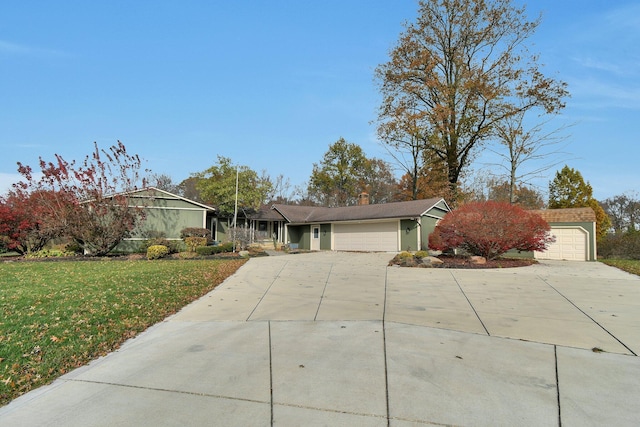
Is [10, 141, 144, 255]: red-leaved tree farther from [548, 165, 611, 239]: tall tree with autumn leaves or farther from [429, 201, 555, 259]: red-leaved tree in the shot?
[548, 165, 611, 239]: tall tree with autumn leaves

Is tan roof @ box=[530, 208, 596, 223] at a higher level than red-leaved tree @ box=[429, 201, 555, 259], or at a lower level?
higher

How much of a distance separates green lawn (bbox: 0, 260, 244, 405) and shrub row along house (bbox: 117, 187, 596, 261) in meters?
9.49

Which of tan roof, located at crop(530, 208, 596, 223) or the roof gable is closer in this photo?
tan roof, located at crop(530, 208, 596, 223)

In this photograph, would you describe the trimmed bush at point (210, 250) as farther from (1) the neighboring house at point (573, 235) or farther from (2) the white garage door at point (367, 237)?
(1) the neighboring house at point (573, 235)

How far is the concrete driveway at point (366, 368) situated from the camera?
2852 millimetres

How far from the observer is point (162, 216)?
19797 millimetres

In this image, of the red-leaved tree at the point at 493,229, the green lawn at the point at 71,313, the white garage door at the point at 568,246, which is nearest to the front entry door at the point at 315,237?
the red-leaved tree at the point at 493,229

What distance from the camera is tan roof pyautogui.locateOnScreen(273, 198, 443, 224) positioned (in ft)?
68.1

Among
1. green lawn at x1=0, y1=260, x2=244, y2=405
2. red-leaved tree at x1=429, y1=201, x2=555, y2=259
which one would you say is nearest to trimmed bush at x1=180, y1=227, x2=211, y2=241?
green lawn at x1=0, y1=260, x2=244, y2=405

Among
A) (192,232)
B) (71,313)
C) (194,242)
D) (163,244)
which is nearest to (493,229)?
(71,313)

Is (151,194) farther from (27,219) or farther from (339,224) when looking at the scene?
(339,224)

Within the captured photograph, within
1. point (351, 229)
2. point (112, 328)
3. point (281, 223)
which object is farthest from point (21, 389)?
point (281, 223)

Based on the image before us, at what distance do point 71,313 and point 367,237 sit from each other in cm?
1835

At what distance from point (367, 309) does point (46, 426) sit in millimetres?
4639
